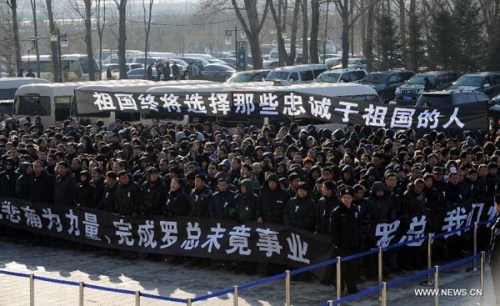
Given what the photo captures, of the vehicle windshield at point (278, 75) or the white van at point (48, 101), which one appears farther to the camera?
the vehicle windshield at point (278, 75)

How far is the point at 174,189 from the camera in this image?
16.5 metres

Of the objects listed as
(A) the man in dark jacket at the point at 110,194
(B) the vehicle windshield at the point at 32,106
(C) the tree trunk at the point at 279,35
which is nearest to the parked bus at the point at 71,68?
(C) the tree trunk at the point at 279,35

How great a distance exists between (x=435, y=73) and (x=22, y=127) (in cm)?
2450

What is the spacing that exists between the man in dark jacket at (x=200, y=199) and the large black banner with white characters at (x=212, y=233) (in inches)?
5.3

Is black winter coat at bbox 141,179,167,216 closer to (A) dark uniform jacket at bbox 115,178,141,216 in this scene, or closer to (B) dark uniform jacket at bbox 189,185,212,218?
(A) dark uniform jacket at bbox 115,178,141,216

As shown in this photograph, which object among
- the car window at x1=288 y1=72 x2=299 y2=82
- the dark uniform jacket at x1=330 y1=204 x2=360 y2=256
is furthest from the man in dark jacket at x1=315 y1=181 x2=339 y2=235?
the car window at x1=288 y1=72 x2=299 y2=82

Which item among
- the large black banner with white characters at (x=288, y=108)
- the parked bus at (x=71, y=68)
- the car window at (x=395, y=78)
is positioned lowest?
the parked bus at (x=71, y=68)

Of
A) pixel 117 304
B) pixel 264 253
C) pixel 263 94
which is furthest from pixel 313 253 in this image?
pixel 263 94

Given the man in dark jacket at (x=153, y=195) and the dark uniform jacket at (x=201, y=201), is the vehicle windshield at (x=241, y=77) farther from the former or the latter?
the dark uniform jacket at (x=201, y=201)

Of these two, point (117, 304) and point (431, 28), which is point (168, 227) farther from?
point (431, 28)

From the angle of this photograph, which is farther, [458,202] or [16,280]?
[458,202]

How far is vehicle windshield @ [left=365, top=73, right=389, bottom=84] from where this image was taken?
48.0 metres

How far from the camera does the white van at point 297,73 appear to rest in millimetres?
47234

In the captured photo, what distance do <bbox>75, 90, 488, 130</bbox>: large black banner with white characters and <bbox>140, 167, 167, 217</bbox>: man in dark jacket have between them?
6.58 m
